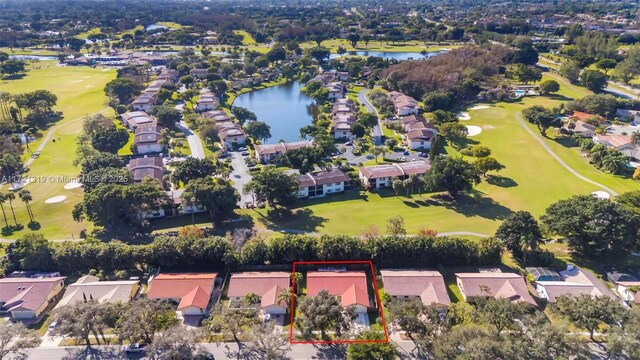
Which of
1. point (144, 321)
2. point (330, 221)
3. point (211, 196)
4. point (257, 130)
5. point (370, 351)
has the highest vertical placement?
point (257, 130)

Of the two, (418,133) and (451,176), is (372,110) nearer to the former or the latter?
(418,133)

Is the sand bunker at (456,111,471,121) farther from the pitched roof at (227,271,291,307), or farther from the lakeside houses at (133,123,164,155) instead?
the pitched roof at (227,271,291,307)

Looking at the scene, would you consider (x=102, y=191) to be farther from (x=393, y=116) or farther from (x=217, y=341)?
(x=393, y=116)

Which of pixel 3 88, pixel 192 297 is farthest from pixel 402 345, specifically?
pixel 3 88

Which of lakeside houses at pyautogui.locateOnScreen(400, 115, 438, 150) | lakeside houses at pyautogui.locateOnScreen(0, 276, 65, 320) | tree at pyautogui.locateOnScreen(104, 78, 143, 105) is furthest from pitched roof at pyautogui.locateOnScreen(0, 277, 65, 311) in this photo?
tree at pyautogui.locateOnScreen(104, 78, 143, 105)

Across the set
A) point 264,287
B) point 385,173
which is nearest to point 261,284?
point 264,287
